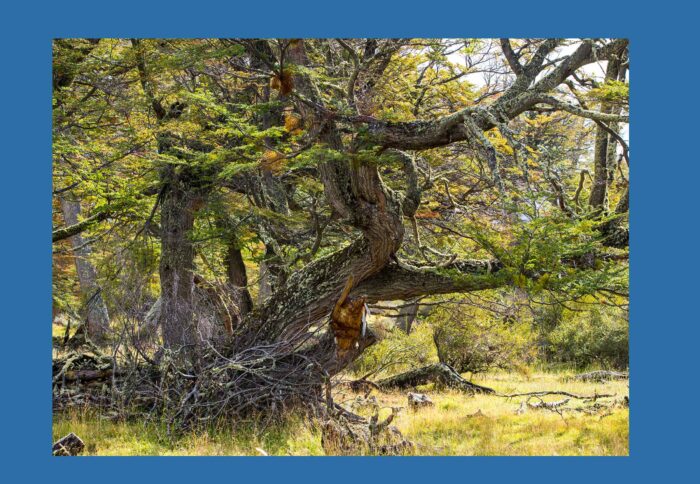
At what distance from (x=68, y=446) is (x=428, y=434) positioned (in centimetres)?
364

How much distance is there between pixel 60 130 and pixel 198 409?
5.01 meters

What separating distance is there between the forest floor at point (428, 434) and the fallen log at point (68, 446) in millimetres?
203

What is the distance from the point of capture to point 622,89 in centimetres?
621

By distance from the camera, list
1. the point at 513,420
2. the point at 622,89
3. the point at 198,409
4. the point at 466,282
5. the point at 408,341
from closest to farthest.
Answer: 1. the point at 622,89
2. the point at 198,409
3. the point at 466,282
4. the point at 513,420
5. the point at 408,341

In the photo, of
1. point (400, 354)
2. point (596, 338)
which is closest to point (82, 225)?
point (400, 354)

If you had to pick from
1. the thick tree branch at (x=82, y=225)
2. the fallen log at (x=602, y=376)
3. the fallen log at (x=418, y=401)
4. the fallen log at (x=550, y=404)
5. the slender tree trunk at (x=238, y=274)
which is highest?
the thick tree branch at (x=82, y=225)

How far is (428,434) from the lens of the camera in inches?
300

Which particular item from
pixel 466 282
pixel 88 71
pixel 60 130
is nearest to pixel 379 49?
pixel 466 282

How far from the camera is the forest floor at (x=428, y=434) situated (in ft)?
22.0

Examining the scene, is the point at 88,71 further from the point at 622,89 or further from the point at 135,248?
the point at 622,89

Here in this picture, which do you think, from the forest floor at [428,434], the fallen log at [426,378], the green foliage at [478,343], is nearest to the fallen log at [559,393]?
the forest floor at [428,434]

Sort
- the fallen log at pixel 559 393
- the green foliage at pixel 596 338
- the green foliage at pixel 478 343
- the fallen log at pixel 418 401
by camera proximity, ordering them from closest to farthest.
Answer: the fallen log at pixel 418 401, the fallen log at pixel 559 393, the green foliage at pixel 478 343, the green foliage at pixel 596 338

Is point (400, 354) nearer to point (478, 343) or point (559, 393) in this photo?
point (478, 343)

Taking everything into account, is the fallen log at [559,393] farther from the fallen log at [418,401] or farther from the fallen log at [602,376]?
the fallen log at [602,376]
